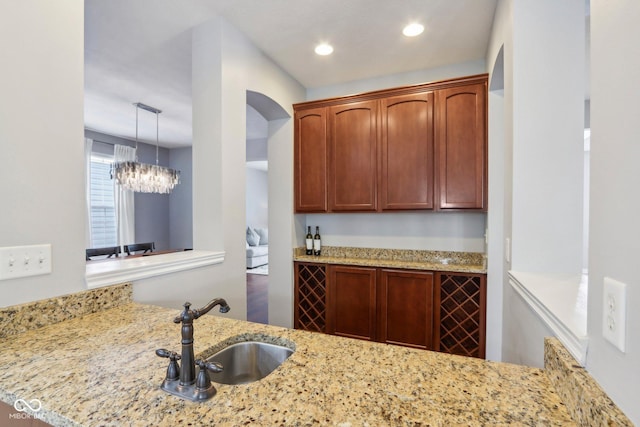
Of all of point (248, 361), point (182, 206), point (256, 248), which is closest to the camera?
point (248, 361)

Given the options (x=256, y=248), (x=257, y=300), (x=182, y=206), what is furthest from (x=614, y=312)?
(x=256, y=248)

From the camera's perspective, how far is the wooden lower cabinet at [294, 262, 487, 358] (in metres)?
2.49

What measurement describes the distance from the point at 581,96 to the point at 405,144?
4.73 ft

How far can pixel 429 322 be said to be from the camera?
2562 mm

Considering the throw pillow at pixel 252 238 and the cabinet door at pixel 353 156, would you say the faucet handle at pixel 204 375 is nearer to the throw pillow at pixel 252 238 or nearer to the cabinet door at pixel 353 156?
the cabinet door at pixel 353 156

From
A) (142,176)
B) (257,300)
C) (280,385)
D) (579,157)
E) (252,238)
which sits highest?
(142,176)

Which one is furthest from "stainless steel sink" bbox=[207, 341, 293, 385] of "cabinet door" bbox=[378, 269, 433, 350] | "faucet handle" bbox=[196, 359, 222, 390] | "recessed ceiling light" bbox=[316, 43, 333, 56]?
"recessed ceiling light" bbox=[316, 43, 333, 56]

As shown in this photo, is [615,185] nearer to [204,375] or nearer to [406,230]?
[204,375]

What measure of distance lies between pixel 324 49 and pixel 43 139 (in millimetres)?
2142

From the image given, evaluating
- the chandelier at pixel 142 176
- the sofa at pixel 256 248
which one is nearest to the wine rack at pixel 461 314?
the chandelier at pixel 142 176

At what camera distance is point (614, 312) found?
0.60 m

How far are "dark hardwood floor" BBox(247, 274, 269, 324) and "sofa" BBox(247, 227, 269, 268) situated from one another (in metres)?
0.75

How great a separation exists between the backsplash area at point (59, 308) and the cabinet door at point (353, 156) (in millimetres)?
1985

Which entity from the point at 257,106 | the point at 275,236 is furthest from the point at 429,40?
the point at 275,236
